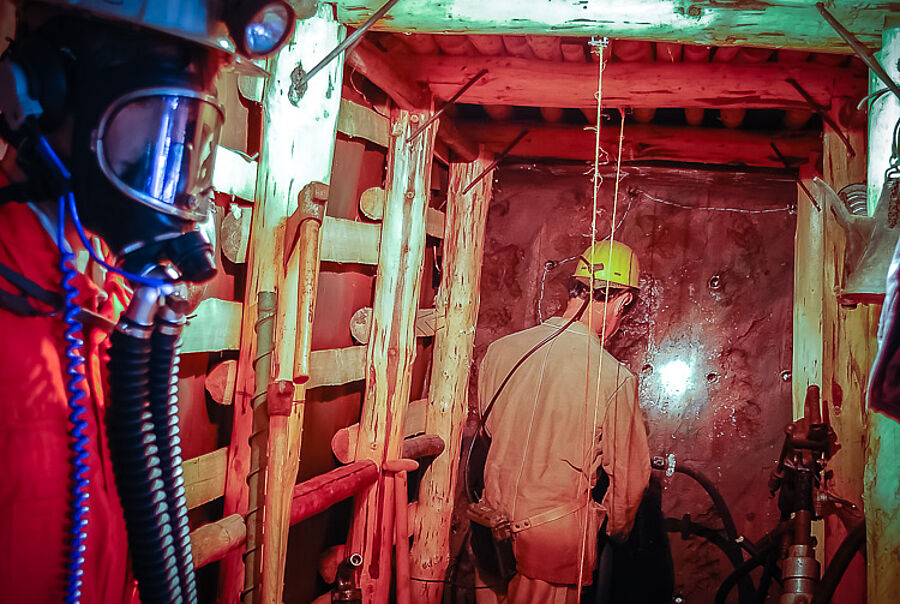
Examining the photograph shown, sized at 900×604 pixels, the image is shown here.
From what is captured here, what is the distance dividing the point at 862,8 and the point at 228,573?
273 cm

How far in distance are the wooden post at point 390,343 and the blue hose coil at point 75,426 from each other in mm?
2257

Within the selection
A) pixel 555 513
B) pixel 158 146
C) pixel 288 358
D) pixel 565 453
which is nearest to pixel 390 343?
pixel 565 453

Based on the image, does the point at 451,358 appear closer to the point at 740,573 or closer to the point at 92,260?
the point at 740,573

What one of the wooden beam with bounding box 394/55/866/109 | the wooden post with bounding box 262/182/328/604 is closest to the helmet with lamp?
the wooden post with bounding box 262/182/328/604

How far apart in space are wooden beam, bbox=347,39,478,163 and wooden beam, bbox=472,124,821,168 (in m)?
0.60

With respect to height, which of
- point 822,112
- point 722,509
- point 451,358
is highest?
point 822,112

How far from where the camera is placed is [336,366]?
3.38 metres

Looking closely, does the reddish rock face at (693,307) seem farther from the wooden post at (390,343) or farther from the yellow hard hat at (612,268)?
the wooden post at (390,343)

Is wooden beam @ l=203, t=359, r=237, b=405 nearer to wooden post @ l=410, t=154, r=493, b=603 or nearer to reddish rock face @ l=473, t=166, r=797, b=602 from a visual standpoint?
wooden post @ l=410, t=154, r=493, b=603

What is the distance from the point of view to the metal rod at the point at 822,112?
10.4ft

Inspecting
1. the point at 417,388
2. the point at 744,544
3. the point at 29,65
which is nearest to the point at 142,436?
the point at 29,65

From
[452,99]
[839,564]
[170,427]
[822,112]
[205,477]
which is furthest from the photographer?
[452,99]

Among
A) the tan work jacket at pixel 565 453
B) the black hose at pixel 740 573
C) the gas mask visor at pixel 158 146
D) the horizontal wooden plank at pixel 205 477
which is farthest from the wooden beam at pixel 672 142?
the gas mask visor at pixel 158 146

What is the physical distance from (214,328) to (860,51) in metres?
2.19
